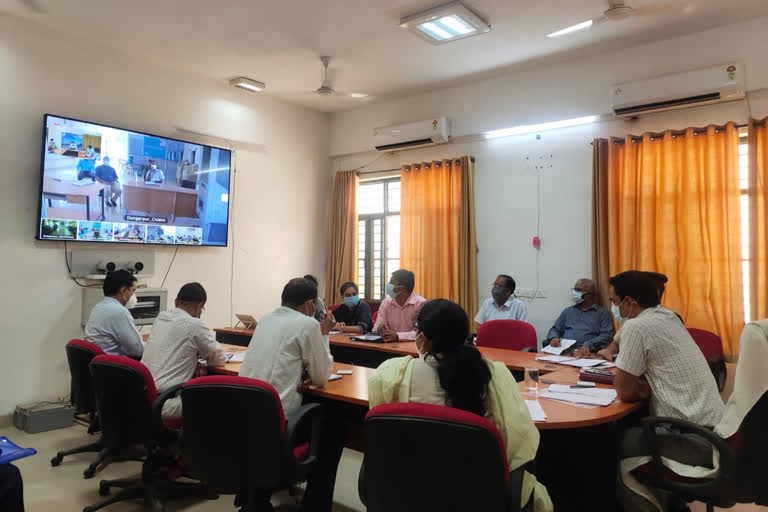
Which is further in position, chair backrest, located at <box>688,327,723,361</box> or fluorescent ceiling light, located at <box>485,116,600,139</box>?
fluorescent ceiling light, located at <box>485,116,600,139</box>

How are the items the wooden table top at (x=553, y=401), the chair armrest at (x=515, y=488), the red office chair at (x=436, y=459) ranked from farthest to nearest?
the wooden table top at (x=553, y=401)
the chair armrest at (x=515, y=488)
the red office chair at (x=436, y=459)

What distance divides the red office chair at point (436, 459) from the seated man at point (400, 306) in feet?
9.75

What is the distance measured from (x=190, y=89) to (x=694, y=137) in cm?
499

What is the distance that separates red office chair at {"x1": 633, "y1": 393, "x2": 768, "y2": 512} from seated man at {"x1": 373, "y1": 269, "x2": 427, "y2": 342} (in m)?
2.64

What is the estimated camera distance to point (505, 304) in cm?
507

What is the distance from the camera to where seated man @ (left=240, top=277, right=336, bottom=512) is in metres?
2.45

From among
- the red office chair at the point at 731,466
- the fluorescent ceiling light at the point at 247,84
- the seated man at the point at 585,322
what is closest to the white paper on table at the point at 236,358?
the red office chair at the point at 731,466

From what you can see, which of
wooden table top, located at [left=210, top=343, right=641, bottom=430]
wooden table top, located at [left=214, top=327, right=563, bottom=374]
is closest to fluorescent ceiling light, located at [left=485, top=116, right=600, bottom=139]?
wooden table top, located at [left=214, top=327, right=563, bottom=374]

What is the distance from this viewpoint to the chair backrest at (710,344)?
3.97 meters

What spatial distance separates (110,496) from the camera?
2.97 meters

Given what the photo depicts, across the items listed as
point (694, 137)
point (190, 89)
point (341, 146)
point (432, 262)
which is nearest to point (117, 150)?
point (190, 89)

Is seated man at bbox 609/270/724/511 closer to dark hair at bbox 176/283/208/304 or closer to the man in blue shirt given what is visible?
dark hair at bbox 176/283/208/304

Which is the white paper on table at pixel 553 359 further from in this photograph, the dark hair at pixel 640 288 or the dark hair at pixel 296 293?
the dark hair at pixel 296 293

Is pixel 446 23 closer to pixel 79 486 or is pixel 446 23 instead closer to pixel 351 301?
pixel 351 301
